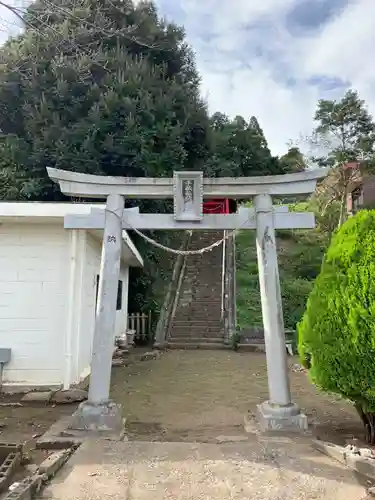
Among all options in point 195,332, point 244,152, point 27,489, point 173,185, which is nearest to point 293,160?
point 244,152

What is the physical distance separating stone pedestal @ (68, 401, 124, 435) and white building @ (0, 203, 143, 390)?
2449 mm

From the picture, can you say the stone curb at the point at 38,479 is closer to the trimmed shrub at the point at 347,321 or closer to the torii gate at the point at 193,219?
the torii gate at the point at 193,219

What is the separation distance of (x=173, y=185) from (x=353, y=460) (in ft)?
13.1

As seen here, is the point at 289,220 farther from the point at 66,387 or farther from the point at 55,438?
the point at 66,387

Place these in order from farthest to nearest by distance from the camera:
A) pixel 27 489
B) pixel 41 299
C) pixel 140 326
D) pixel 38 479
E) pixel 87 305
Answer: pixel 140 326, pixel 87 305, pixel 41 299, pixel 38 479, pixel 27 489

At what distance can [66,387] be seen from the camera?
8047 millimetres

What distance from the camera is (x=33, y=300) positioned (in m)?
8.30

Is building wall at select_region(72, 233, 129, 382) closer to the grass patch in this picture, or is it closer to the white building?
the white building

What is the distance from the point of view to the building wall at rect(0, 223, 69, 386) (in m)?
8.19

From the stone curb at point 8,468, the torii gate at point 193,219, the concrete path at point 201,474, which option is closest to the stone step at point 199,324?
the torii gate at point 193,219

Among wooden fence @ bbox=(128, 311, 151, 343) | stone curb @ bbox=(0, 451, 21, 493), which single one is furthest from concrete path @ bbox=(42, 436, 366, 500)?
wooden fence @ bbox=(128, 311, 151, 343)

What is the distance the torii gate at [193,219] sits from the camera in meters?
6.10

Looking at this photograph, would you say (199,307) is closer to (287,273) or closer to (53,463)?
(287,273)

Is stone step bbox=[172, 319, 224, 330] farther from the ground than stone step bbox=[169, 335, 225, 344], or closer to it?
farther from the ground
